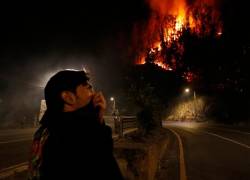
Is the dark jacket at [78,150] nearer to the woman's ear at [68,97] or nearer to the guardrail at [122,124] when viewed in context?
the woman's ear at [68,97]

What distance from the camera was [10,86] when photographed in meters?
39.8

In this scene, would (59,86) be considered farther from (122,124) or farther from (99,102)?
(122,124)

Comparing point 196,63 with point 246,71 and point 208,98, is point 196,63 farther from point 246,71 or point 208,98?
point 246,71

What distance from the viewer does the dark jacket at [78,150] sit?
5.45 ft

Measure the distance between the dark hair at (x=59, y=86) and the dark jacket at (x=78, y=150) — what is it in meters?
0.12

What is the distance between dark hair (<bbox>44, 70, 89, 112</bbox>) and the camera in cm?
189

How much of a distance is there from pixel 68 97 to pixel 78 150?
0.37 m

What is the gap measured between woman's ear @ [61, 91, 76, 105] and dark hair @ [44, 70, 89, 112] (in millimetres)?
22

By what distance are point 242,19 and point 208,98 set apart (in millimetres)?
18756

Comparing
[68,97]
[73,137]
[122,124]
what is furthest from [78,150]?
[122,124]

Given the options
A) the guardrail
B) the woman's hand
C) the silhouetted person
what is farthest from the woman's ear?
the guardrail

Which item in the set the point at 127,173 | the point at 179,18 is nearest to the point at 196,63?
the point at 179,18

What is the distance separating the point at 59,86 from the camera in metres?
1.90

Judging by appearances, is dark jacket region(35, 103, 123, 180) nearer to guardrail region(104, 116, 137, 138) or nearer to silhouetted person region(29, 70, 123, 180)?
silhouetted person region(29, 70, 123, 180)
